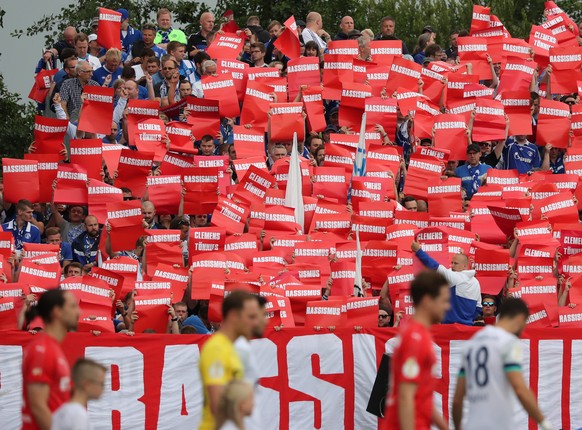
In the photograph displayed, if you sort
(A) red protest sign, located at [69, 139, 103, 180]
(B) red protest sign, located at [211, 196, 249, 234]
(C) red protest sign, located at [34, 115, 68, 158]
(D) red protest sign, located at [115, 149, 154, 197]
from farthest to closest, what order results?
(C) red protest sign, located at [34, 115, 68, 158]
(D) red protest sign, located at [115, 149, 154, 197]
(A) red protest sign, located at [69, 139, 103, 180]
(B) red protest sign, located at [211, 196, 249, 234]

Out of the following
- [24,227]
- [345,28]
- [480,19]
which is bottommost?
[24,227]

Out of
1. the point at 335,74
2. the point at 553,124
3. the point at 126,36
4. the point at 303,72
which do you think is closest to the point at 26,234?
the point at 303,72

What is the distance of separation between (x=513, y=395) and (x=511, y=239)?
8.56 m

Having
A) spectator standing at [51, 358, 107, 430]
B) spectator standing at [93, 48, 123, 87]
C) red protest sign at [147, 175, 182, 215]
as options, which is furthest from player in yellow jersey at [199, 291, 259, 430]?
spectator standing at [93, 48, 123, 87]

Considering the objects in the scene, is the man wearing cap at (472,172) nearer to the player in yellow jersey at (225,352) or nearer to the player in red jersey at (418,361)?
the player in red jersey at (418,361)

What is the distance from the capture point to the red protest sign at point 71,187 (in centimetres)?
2005

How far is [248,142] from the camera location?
2131cm

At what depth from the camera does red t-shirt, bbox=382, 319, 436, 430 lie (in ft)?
34.4

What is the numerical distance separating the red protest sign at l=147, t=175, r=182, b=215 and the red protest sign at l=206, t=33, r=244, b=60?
3927 millimetres

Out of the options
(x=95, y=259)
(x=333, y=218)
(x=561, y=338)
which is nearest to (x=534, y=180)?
(x=333, y=218)

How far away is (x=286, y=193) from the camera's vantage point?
65.2 feet

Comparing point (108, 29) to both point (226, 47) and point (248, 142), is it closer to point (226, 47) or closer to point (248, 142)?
point (226, 47)

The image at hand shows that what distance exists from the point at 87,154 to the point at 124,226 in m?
1.97

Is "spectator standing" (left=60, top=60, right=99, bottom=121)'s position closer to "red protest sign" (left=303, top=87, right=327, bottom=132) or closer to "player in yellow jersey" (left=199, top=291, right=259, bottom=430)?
"red protest sign" (left=303, top=87, right=327, bottom=132)
